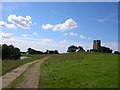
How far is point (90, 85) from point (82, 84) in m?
0.82

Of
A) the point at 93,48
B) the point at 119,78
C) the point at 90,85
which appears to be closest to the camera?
→ the point at 90,85

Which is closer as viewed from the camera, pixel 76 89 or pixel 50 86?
pixel 76 89

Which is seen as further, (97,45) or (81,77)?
(97,45)

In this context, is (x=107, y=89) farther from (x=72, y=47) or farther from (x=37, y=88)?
(x=72, y=47)

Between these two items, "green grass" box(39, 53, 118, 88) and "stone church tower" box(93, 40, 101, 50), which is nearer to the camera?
"green grass" box(39, 53, 118, 88)

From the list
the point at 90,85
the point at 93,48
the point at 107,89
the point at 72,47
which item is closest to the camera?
the point at 107,89

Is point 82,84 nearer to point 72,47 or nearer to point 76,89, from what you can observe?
point 76,89

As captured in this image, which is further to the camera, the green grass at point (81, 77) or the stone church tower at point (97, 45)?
the stone church tower at point (97, 45)

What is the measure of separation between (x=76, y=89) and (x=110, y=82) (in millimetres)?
3540

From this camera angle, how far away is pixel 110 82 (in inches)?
879

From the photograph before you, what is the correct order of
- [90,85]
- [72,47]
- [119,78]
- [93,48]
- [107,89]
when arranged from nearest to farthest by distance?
[107,89] < [90,85] < [119,78] < [93,48] < [72,47]

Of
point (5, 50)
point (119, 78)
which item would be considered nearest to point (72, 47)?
point (5, 50)

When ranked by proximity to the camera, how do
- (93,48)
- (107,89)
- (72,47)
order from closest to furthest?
1. (107,89)
2. (93,48)
3. (72,47)

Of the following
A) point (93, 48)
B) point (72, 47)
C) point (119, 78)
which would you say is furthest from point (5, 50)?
point (119, 78)
